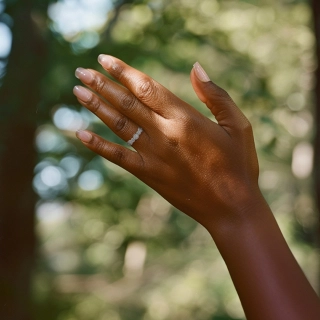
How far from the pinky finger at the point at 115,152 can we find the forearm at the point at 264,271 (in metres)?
0.24

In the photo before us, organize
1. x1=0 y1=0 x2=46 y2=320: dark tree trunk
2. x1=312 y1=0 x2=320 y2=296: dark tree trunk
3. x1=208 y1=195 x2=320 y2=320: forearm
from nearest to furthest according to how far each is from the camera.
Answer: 1. x1=208 y1=195 x2=320 y2=320: forearm
2. x1=312 y1=0 x2=320 y2=296: dark tree trunk
3. x1=0 y1=0 x2=46 y2=320: dark tree trunk

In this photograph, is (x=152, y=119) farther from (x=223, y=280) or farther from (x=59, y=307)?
(x=223, y=280)

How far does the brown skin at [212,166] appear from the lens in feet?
3.37

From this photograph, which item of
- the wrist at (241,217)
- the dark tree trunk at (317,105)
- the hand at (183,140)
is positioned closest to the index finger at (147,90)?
the hand at (183,140)

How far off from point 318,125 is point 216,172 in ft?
4.06

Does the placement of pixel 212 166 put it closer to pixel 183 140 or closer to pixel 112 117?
pixel 183 140

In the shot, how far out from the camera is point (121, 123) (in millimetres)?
1066

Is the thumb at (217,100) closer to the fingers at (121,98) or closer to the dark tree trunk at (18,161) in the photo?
the fingers at (121,98)

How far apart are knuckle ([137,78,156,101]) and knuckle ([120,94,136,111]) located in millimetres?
26

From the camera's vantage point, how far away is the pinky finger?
1.08m

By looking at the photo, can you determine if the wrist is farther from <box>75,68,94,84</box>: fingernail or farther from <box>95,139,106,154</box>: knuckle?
<box>75,68,94,84</box>: fingernail

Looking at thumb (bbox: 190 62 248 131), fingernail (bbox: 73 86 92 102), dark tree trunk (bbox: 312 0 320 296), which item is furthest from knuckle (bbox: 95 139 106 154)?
dark tree trunk (bbox: 312 0 320 296)

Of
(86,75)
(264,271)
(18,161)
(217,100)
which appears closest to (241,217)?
(264,271)

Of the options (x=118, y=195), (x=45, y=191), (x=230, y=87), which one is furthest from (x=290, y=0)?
(x=45, y=191)
